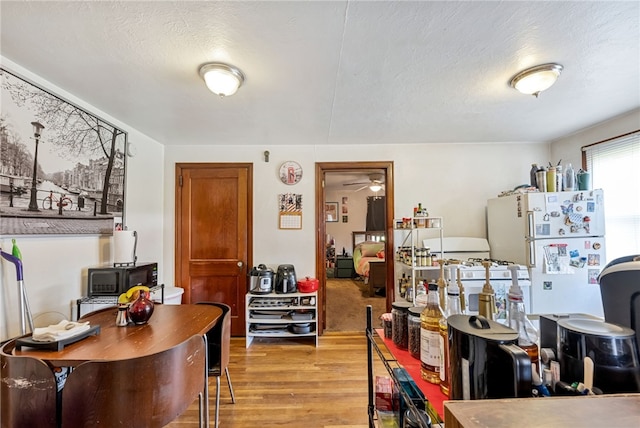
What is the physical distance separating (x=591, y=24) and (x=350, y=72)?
4.09ft

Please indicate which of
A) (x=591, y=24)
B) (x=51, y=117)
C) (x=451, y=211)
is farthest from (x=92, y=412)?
(x=451, y=211)

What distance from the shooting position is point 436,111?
2.49 metres

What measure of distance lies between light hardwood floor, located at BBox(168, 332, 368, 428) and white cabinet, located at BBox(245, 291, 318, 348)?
0.15 meters

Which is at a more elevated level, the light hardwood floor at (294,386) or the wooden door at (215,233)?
the wooden door at (215,233)

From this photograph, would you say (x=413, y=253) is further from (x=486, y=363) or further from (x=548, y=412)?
(x=548, y=412)

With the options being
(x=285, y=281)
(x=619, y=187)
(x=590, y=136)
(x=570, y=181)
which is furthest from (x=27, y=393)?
(x=590, y=136)

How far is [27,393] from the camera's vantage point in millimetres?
1066

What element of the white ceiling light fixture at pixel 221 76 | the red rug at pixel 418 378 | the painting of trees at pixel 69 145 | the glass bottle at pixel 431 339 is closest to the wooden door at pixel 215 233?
the painting of trees at pixel 69 145

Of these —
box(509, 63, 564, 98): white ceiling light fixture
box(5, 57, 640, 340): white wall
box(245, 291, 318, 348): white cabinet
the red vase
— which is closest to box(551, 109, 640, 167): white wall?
box(5, 57, 640, 340): white wall

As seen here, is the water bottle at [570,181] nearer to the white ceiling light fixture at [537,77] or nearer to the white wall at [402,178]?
the white wall at [402,178]

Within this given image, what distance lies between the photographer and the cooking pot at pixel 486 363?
0.55 m

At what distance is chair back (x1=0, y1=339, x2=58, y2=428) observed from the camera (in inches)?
41.6

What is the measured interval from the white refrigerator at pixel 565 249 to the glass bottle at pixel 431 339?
7.86ft

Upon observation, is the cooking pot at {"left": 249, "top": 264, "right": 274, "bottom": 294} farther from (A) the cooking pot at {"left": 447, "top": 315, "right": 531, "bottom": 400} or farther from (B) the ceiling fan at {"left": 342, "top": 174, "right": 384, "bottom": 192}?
(B) the ceiling fan at {"left": 342, "top": 174, "right": 384, "bottom": 192}
